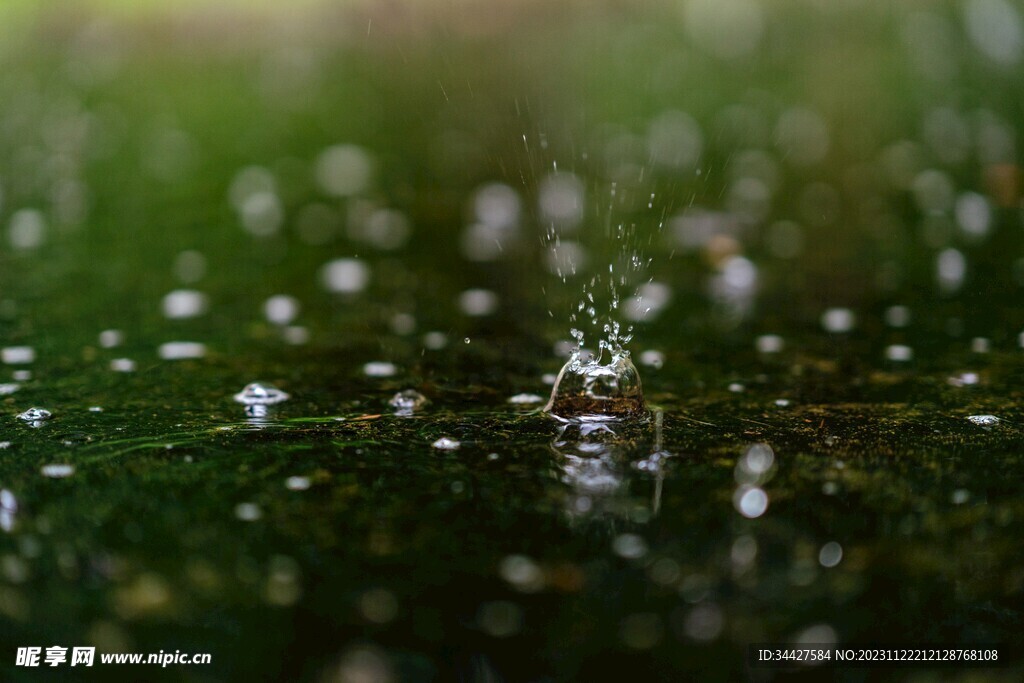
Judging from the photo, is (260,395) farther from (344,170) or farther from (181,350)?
(344,170)

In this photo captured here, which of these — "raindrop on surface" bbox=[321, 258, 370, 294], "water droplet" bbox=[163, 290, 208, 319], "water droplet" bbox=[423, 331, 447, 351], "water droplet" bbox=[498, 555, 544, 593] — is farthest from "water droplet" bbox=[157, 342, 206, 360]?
"water droplet" bbox=[498, 555, 544, 593]

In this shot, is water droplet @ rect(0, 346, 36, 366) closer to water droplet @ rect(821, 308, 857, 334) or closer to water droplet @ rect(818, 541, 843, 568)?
water droplet @ rect(818, 541, 843, 568)

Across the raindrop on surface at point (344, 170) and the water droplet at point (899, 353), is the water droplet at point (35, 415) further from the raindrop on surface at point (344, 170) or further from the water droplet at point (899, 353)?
the raindrop on surface at point (344, 170)

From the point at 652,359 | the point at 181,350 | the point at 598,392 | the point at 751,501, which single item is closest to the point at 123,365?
the point at 181,350

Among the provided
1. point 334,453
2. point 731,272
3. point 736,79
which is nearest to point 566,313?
point 731,272

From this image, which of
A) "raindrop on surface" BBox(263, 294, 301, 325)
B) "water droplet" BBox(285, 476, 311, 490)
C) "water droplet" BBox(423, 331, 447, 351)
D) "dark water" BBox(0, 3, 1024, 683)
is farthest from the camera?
"raindrop on surface" BBox(263, 294, 301, 325)

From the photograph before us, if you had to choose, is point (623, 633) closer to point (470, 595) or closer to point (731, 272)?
point (470, 595)
